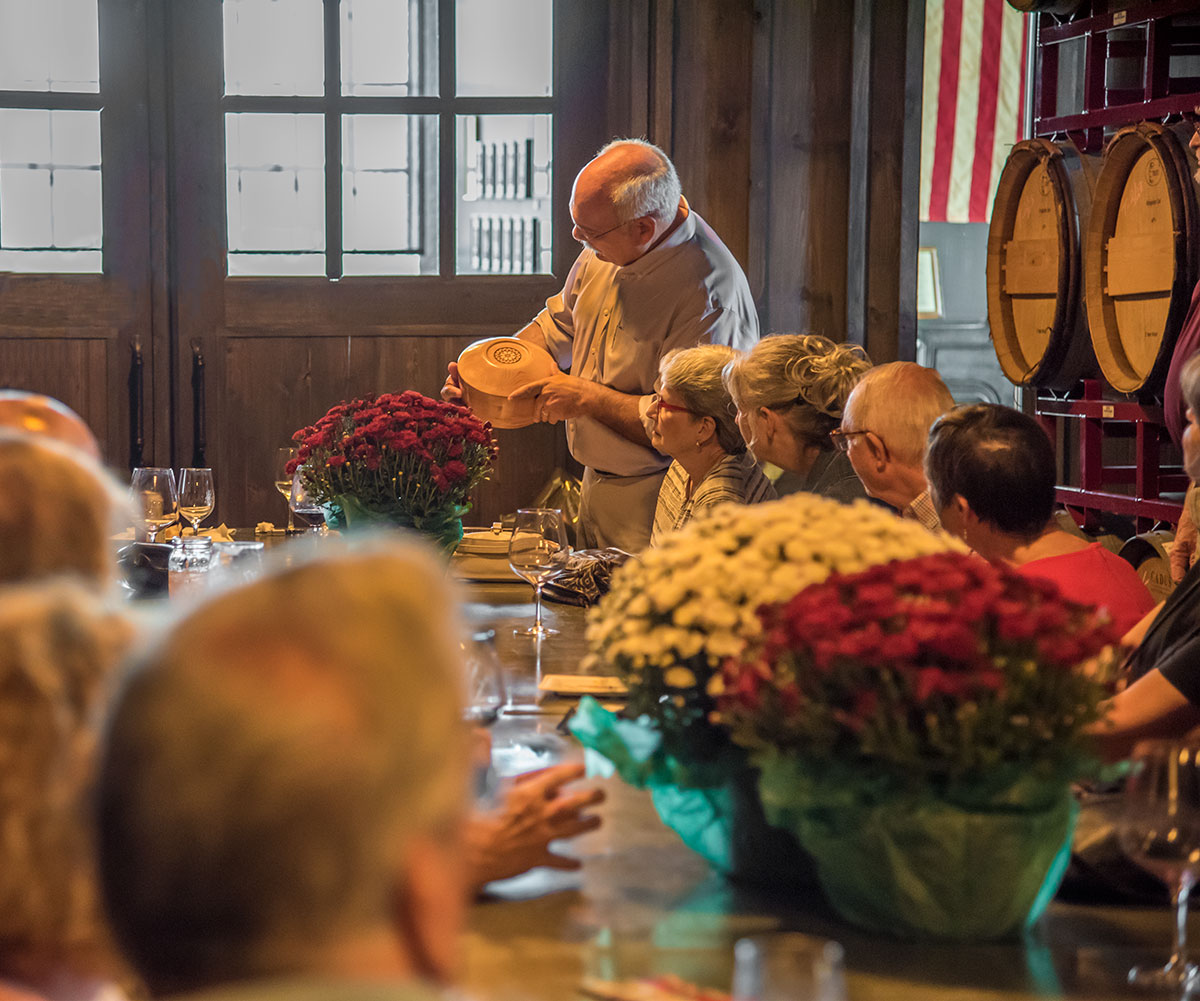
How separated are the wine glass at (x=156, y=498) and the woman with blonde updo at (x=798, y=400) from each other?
118 cm

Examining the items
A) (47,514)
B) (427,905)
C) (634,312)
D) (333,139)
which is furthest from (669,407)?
(427,905)

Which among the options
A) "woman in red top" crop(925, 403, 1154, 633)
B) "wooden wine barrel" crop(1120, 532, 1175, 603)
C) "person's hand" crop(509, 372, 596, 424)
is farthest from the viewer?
"person's hand" crop(509, 372, 596, 424)

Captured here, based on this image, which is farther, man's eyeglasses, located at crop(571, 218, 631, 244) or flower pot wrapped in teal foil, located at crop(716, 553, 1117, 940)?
man's eyeglasses, located at crop(571, 218, 631, 244)

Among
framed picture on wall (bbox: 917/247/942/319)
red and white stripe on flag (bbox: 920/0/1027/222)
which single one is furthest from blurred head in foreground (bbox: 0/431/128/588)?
framed picture on wall (bbox: 917/247/942/319)

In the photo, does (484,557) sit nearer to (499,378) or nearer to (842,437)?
(499,378)

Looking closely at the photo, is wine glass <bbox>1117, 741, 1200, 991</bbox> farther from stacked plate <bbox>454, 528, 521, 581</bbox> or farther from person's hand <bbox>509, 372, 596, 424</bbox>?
person's hand <bbox>509, 372, 596, 424</bbox>

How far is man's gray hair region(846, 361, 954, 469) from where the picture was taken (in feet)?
7.91

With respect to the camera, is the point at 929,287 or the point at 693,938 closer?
the point at 693,938

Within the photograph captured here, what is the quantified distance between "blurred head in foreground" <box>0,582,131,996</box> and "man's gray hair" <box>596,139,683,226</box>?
10.2 ft

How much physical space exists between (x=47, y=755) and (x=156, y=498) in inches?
97.7

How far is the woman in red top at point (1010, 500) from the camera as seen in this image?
1.94 meters

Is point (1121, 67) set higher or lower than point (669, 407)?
higher

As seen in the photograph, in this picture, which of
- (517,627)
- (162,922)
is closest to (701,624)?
(162,922)

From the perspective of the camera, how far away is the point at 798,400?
2721 mm
